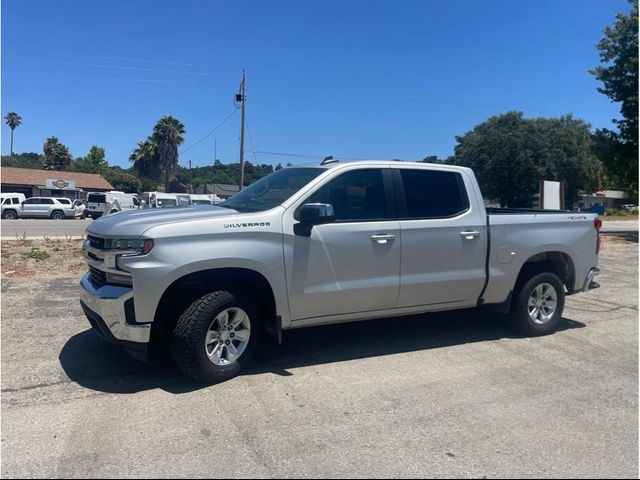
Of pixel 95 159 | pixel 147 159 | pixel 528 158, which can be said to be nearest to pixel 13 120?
pixel 95 159

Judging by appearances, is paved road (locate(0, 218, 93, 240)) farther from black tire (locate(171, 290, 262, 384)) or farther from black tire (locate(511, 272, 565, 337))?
black tire (locate(511, 272, 565, 337))

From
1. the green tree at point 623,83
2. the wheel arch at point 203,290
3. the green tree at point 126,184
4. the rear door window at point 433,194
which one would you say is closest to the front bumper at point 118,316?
the wheel arch at point 203,290

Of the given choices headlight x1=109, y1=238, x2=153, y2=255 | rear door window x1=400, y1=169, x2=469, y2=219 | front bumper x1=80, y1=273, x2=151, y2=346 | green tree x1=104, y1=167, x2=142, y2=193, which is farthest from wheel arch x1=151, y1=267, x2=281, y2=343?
green tree x1=104, y1=167, x2=142, y2=193

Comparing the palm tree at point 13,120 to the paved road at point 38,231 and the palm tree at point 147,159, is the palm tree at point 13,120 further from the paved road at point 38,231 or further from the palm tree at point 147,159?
the paved road at point 38,231

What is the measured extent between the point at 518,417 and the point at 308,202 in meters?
2.52

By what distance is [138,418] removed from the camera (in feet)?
12.8

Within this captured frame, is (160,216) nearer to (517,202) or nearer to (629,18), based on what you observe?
(629,18)

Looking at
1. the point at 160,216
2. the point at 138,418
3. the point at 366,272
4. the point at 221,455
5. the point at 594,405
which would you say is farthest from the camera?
the point at 366,272

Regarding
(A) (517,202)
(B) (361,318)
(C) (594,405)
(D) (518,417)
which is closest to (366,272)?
(B) (361,318)

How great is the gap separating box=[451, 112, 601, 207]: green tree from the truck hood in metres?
50.0

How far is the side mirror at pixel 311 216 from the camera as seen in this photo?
4.65 metres

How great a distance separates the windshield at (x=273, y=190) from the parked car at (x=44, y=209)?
118ft

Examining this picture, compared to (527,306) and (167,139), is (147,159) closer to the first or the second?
(167,139)

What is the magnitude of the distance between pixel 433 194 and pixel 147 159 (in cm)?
6280
